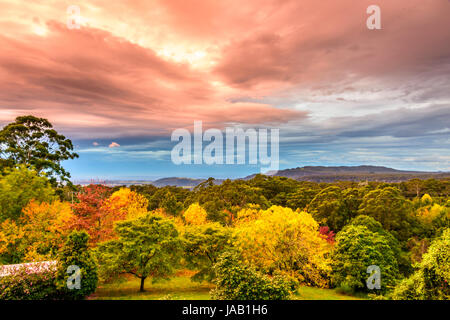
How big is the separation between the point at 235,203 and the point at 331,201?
16.3m

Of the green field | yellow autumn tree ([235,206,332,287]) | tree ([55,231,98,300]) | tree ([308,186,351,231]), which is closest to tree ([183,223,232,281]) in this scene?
the green field

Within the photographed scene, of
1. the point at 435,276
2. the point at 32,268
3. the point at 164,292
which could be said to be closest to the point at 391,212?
the point at 435,276

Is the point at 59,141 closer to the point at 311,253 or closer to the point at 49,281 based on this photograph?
the point at 49,281

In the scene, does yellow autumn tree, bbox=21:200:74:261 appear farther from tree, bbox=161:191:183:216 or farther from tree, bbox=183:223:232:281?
tree, bbox=161:191:183:216

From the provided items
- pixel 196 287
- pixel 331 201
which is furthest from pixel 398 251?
pixel 196 287

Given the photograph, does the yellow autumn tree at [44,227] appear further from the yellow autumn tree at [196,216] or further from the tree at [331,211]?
the tree at [331,211]

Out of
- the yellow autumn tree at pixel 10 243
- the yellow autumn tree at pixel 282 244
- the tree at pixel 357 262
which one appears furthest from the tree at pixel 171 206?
the tree at pixel 357 262

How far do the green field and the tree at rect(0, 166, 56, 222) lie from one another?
10535 mm

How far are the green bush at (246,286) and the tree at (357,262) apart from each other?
14090 millimetres

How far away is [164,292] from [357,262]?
16.2m

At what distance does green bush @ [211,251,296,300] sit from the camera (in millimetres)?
9930

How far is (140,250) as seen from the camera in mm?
18000
